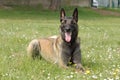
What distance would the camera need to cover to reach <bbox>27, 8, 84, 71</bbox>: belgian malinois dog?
28.8 feet

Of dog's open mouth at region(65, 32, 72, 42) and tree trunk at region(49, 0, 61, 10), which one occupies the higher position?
dog's open mouth at region(65, 32, 72, 42)

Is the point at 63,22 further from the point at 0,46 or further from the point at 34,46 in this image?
the point at 0,46

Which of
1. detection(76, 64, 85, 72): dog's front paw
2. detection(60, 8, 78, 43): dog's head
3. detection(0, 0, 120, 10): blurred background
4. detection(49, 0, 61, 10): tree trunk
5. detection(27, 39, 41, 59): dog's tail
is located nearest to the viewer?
detection(76, 64, 85, 72): dog's front paw

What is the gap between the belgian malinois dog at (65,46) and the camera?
28.8 ft

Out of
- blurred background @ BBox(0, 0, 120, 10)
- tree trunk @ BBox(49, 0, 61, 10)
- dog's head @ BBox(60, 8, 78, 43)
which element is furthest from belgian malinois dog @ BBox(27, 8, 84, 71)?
blurred background @ BBox(0, 0, 120, 10)

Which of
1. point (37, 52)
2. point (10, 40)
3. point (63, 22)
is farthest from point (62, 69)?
point (10, 40)

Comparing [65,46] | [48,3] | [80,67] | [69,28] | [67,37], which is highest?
[69,28]

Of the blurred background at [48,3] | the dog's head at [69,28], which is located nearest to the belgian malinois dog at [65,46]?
the dog's head at [69,28]

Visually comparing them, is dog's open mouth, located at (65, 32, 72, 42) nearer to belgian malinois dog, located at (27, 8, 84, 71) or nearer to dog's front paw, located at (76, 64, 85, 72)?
belgian malinois dog, located at (27, 8, 84, 71)

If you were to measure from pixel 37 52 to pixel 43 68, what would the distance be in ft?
5.51

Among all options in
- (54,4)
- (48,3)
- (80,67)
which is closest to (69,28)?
(80,67)

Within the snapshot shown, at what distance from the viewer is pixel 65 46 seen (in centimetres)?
911

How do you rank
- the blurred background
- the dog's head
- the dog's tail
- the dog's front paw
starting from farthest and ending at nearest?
the blurred background
the dog's tail
the dog's head
the dog's front paw

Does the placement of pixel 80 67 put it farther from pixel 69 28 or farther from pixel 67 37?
pixel 69 28
